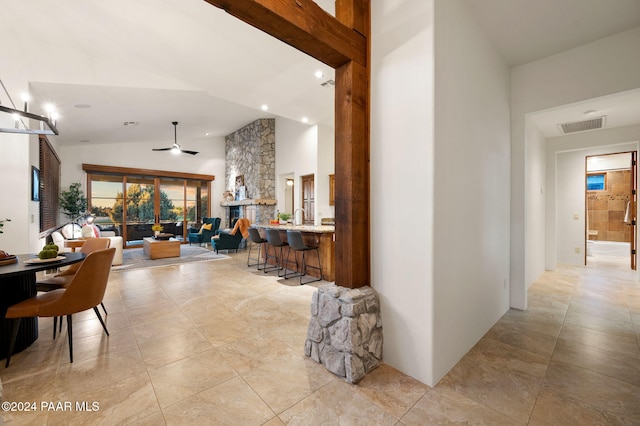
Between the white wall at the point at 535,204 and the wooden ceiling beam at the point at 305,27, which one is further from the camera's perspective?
the white wall at the point at 535,204

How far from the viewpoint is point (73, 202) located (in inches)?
285

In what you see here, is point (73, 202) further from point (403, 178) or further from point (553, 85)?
point (553, 85)

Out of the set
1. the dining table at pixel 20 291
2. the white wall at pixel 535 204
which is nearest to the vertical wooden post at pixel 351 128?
the dining table at pixel 20 291

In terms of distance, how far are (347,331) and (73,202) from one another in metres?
8.85

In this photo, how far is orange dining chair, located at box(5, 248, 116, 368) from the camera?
207 cm

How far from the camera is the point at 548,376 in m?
1.93

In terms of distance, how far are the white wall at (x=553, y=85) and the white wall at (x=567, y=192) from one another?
277 cm

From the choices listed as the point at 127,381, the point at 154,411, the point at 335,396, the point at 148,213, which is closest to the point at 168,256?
the point at 148,213

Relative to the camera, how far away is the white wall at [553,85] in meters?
2.60

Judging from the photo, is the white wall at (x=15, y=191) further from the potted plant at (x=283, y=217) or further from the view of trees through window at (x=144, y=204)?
the view of trees through window at (x=144, y=204)

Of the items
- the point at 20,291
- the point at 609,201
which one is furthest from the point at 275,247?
the point at 609,201

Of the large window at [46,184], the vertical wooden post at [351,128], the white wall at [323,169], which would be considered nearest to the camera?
the vertical wooden post at [351,128]

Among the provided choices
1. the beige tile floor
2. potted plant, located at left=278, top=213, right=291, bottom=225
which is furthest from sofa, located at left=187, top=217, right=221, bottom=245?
the beige tile floor

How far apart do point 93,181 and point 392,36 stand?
9.92m
